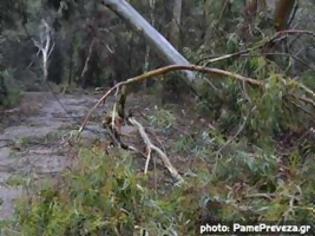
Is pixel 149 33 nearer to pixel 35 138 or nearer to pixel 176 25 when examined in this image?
pixel 35 138

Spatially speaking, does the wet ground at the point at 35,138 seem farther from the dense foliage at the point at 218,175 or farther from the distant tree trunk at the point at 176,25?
the distant tree trunk at the point at 176,25

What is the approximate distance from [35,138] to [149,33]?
11.1 feet

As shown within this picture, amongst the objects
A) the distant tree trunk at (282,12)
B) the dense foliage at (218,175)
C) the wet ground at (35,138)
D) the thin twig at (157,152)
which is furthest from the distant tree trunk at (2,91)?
the thin twig at (157,152)

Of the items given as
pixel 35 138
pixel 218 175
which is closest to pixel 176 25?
pixel 35 138

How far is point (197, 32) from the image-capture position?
1653 centimetres

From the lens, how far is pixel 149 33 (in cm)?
776

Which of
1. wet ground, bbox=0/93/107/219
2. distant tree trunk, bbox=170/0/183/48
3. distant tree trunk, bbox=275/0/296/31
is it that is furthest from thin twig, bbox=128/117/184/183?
distant tree trunk, bbox=170/0/183/48

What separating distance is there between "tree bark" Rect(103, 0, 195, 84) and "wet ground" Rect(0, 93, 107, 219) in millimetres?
1235

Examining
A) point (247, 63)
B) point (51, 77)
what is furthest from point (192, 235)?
point (51, 77)

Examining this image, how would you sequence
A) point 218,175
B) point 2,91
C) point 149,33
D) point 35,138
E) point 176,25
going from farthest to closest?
1. point 176,25
2. point 2,91
3. point 35,138
4. point 149,33
5. point 218,175

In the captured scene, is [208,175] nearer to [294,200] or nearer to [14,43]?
[294,200]

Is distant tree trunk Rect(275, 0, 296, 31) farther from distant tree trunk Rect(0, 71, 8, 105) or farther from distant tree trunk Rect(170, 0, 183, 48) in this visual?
distant tree trunk Rect(0, 71, 8, 105)

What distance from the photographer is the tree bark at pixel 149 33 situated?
291 inches

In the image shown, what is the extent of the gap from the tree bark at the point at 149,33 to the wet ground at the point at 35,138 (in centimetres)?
124
